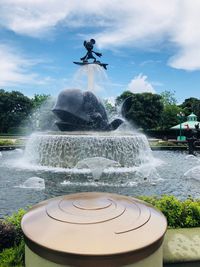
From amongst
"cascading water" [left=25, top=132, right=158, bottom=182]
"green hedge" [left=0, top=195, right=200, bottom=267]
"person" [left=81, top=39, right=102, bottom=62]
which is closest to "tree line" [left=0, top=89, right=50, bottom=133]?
"person" [left=81, top=39, right=102, bottom=62]

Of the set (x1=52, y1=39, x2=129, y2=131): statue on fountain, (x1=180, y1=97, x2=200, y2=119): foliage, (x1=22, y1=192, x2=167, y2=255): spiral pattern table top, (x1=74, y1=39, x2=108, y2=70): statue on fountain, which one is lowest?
(x1=22, y1=192, x2=167, y2=255): spiral pattern table top

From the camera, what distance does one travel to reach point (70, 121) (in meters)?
17.0

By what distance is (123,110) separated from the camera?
50.8 meters

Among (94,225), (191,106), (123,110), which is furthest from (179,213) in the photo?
(191,106)

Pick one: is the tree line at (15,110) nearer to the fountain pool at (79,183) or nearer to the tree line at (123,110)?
the tree line at (123,110)

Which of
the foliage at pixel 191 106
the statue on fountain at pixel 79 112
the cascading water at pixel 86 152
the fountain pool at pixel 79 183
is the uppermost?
the foliage at pixel 191 106

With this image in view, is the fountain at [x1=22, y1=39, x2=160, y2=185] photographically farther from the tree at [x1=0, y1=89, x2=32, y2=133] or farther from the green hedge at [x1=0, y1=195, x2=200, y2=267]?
the tree at [x1=0, y1=89, x2=32, y2=133]

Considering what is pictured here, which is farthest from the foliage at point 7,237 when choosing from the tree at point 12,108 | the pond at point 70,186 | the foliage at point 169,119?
the foliage at point 169,119

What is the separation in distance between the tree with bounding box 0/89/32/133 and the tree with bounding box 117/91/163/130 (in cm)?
1874

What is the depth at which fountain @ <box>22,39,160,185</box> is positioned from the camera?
41.3ft

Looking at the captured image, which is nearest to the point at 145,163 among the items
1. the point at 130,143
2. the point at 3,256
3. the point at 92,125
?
the point at 130,143

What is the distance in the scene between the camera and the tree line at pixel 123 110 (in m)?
50.2

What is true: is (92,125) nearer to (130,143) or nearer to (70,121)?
(70,121)

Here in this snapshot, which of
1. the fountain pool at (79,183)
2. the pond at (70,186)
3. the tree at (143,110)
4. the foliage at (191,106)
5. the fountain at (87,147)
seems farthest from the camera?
the foliage at (191,106)
